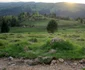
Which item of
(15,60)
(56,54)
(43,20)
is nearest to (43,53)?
(56,54)

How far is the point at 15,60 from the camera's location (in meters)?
16.7

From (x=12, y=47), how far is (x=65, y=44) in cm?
485

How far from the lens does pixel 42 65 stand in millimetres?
15141

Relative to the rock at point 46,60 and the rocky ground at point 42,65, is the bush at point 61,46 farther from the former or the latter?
the rock at point 46,60

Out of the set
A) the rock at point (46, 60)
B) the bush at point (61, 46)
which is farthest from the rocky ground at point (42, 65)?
the bush at point (61, 46)

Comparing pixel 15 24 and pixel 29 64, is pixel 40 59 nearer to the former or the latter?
pixel 29 64

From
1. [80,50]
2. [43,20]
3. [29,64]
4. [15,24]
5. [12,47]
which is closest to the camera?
[29,64]

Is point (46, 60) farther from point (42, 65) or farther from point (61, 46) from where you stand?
point (61, 46)

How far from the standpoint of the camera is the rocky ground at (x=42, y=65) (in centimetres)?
1448

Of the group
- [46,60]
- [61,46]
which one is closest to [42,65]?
[46,60]

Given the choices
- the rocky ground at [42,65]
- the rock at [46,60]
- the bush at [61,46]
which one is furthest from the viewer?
the bush at [61,46]

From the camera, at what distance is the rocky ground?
14477 millimetres

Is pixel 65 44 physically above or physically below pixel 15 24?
above

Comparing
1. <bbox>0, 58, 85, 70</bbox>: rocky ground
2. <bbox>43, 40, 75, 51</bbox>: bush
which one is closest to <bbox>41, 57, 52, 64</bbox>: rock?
<bbox>0, 58, 85, 70</bbox>: rocky ground
